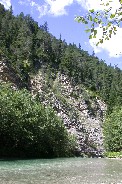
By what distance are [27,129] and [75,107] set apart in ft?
232

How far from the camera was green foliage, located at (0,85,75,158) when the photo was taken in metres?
62.4

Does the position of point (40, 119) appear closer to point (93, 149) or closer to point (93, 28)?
point (93, 149)

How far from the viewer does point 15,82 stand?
114438mm

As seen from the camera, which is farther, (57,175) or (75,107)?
(75,107)

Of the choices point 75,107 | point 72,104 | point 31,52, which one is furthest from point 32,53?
point 75,107

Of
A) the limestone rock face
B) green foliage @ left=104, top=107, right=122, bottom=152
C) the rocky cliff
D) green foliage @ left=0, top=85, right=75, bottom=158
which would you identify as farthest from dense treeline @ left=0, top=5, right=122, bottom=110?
green foliage @ left=0, top=85, right=75, bottom=158

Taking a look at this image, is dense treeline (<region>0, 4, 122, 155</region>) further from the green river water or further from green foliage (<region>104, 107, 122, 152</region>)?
the green river water

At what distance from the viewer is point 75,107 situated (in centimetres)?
13562

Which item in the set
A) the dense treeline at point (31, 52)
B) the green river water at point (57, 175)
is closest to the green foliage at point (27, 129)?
the green river water at point (57, 175)

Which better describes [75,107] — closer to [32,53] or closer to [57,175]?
[32,53]

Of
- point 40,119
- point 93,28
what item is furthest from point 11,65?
point 93,28

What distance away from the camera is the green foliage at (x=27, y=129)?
62438 mm

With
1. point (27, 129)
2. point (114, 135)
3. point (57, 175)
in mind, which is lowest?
point (57, 175)

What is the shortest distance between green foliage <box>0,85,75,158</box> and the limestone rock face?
19.8 meters
